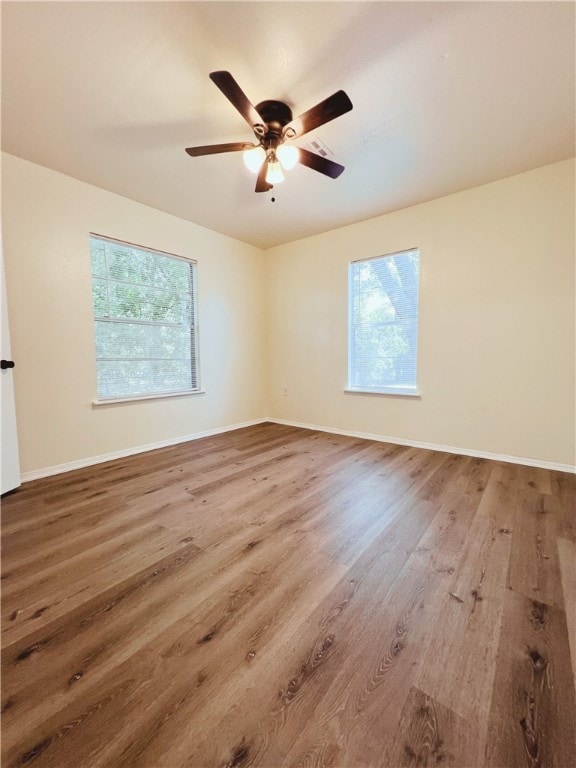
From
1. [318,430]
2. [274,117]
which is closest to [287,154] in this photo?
[274,117]

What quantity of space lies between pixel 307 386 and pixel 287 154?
2.94m

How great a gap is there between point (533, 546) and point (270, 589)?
57.6 inches

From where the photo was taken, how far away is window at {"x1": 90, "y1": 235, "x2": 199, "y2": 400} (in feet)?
10.1

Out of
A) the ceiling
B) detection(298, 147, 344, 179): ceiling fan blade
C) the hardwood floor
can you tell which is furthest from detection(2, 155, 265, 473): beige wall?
detection(298, 147, 344, 179): ceiling fan blade

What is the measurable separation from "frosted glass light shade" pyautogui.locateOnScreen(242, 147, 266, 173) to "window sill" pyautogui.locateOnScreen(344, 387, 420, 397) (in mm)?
2668

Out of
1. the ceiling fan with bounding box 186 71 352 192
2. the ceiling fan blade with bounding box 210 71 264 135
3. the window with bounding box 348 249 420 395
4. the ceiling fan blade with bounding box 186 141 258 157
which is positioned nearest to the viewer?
the ceiling fan blade with bounding box 210 71 264 135

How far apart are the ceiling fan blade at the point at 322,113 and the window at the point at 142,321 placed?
7.26 feet

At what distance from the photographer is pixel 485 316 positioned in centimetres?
300

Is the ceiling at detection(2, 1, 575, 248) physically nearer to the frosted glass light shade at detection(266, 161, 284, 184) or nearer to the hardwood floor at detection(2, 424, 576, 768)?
the frosted glass light shade at detection(266, 161, 284, 184)

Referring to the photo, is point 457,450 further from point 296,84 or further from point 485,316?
point 296,84

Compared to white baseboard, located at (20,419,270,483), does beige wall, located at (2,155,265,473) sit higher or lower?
higher

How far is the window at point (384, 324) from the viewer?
3.48 meters

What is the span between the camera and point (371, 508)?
81.7 inches

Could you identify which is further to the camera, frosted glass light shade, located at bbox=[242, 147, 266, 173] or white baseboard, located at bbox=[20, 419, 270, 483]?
white baseboard, located at bbox=[20, 419, 270, 483]
